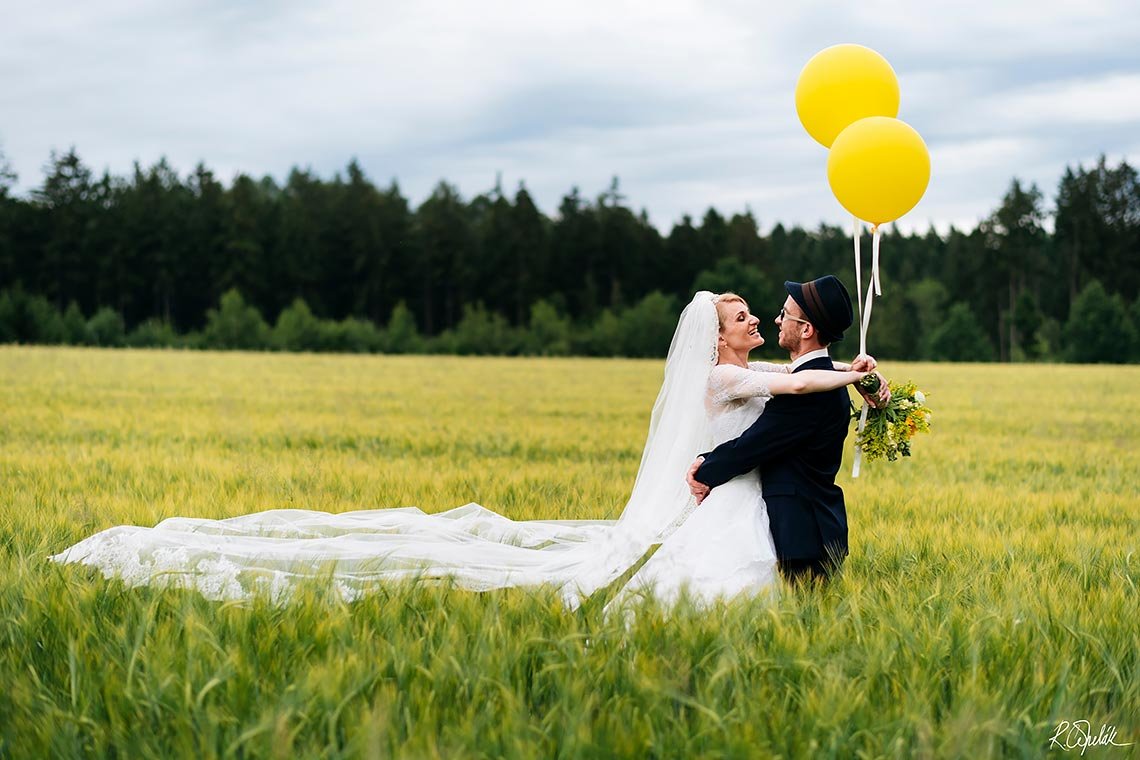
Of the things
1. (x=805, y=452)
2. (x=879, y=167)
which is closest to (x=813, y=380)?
(x=805, y=452)

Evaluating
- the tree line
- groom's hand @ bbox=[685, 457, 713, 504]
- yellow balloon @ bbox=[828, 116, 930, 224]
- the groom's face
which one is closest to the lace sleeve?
the groom's face

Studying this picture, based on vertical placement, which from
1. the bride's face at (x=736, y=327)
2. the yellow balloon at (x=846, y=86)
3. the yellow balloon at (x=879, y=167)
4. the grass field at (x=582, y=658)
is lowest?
the grass field at (x=582, y=658)

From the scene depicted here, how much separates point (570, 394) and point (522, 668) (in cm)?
2095

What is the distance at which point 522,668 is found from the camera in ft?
10.9

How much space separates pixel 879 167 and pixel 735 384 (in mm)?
1416

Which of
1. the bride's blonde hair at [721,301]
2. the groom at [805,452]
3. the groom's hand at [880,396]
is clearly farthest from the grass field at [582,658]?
the bride's blonde hair at [721,301]

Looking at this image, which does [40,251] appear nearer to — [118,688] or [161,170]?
[161,170]

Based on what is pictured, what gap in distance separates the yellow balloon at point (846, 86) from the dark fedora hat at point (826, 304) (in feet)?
4.79

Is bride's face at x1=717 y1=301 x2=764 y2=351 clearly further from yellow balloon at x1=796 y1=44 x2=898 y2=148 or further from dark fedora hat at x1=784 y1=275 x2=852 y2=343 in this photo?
yellow balloon at x1=796 y1=44 x2=898 y2=148

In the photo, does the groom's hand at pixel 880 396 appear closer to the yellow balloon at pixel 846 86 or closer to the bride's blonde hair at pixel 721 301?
the bride's blonde hair at pixel 721 301

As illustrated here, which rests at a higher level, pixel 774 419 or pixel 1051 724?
pixel 774 419

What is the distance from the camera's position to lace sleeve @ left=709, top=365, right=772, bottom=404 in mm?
4961

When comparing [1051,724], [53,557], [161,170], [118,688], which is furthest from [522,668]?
[161,170]

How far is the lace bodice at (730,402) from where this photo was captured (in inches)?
200
